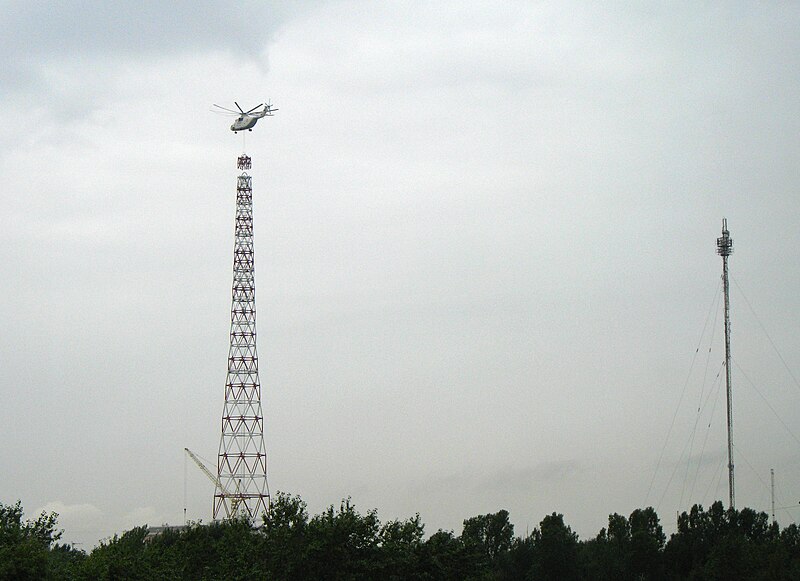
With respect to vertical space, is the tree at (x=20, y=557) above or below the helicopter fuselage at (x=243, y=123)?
below

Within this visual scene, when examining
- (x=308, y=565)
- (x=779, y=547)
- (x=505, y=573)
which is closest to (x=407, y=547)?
(x=308, y=565)

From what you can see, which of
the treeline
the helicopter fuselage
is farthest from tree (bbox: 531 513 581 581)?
the helicopter fuselage

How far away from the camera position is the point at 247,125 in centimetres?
10469

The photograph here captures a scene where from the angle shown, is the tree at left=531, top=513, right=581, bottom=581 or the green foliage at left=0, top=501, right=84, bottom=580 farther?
the tree at left=531, top=513, right=581, bottom=581

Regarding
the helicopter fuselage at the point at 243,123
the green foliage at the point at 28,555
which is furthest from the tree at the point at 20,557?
the helicopter fuselage at the point at 243,123

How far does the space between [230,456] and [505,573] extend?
36.7 m

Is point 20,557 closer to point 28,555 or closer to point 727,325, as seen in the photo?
point 28,555

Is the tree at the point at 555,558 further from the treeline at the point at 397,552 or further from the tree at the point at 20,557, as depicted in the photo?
the tree at the point at 20,557

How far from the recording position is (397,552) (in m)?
70.4

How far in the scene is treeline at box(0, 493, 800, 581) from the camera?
66125 millimetres

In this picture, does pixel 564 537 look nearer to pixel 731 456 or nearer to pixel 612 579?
pixel 612 579

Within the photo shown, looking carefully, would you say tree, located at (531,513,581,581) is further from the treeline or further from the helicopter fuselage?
the helicopter fuselage

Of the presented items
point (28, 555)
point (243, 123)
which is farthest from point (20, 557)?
point (243, 123)

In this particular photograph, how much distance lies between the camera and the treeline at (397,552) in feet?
217
